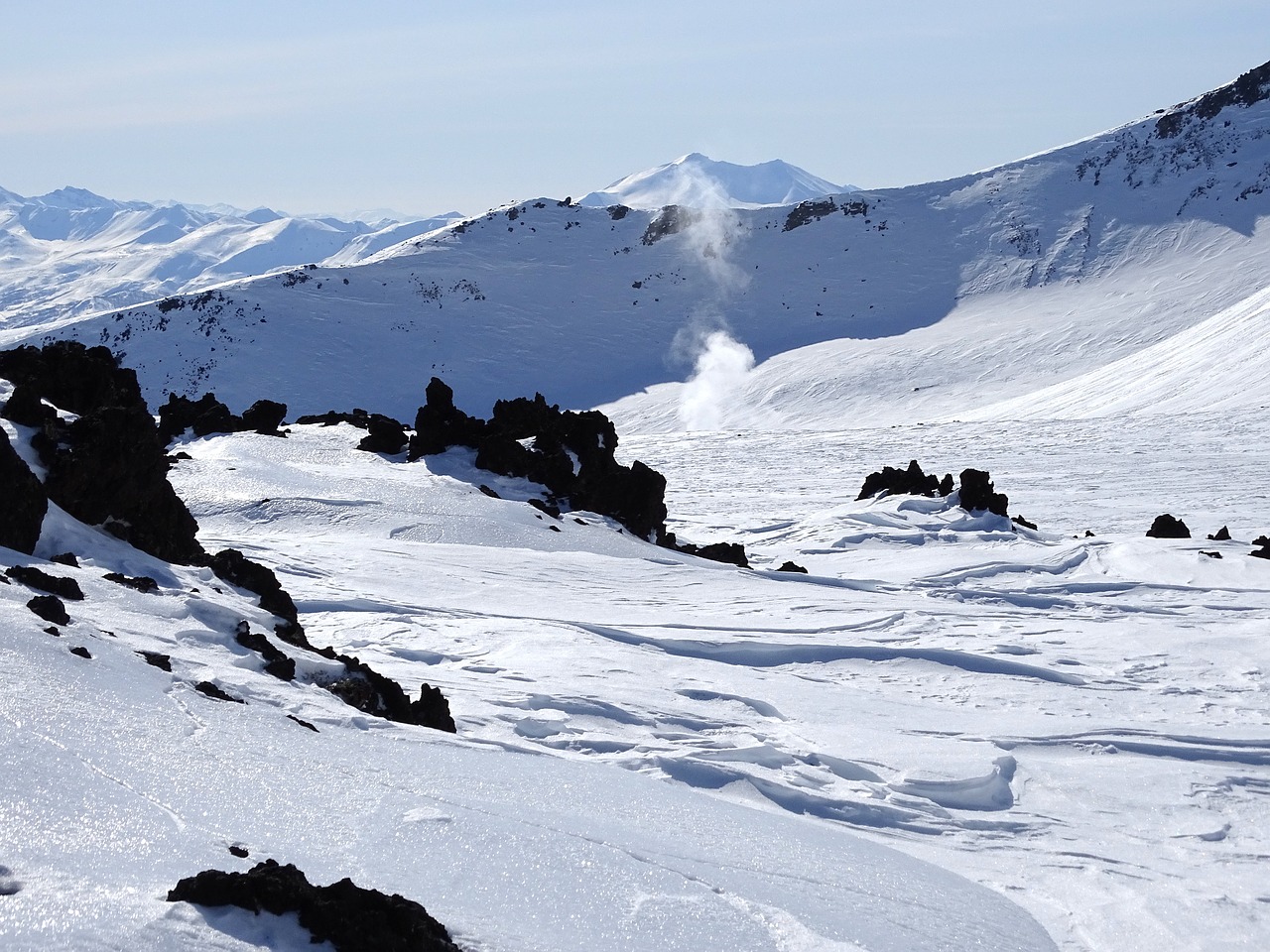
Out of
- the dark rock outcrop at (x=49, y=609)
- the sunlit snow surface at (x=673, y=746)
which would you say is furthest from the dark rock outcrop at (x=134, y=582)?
the dark rock outcrop at (x=49, y=609)

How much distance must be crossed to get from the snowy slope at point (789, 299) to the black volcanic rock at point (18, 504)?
62.5 meters

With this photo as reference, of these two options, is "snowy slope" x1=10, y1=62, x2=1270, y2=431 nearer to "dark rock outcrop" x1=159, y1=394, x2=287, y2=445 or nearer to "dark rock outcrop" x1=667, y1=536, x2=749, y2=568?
"dark rock outcrop" x1=159, y1=394, x2=287, y2=445

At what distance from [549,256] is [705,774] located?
Result: 112073 mm

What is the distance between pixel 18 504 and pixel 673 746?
21.2 feet

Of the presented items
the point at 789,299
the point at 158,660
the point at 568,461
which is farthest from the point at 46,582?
the point at 789,299

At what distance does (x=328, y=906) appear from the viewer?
14.7 ft

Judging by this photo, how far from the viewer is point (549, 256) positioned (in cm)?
11831

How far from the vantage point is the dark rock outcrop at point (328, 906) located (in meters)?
4.42

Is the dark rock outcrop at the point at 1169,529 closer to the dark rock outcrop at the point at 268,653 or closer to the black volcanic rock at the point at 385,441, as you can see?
the black volcanic rock at the point at 385,441

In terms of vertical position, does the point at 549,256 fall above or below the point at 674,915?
above

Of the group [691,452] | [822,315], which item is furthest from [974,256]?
[691,452]

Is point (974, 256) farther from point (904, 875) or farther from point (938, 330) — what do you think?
point (904, 875)

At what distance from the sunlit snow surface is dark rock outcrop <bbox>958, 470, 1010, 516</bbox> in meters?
2.66

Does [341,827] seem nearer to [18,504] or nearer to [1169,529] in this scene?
[18,504]
